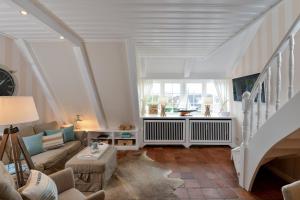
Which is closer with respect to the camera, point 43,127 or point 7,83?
point 7,83

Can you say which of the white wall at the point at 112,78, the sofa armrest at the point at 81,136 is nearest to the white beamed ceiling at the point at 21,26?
the white wall at the point at 112,78

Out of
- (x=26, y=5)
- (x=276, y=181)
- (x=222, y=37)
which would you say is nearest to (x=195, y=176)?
(x=276, y=181)

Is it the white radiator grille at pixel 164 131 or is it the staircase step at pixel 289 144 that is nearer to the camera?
the staircase step at pixel 289 144

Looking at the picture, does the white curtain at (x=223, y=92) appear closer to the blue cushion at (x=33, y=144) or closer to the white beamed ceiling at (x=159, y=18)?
the white beamed ceiling at (x=159, y=18)

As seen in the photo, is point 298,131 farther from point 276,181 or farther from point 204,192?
point 276,181

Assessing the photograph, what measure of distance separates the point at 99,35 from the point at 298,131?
2953 mm

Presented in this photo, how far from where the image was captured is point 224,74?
220 inches

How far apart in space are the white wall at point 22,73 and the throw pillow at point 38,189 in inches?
109

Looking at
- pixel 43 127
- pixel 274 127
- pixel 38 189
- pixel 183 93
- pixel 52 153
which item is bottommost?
pixel 52 153

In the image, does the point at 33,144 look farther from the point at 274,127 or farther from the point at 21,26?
the point at 274,127

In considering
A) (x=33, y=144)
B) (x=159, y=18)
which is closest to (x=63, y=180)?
(x=33, y=144)

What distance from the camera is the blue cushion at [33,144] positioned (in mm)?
3404

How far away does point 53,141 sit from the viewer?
3795 millimetres

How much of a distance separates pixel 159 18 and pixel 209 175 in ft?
8.72
